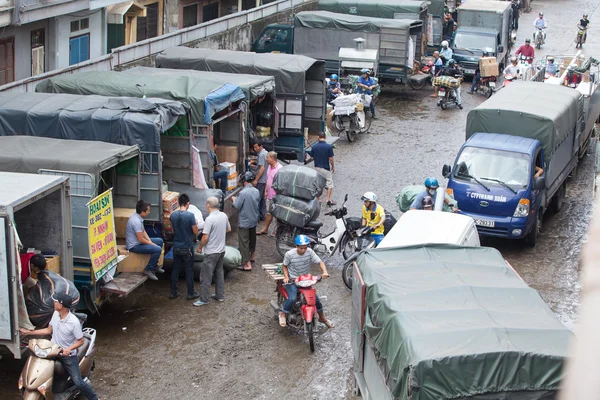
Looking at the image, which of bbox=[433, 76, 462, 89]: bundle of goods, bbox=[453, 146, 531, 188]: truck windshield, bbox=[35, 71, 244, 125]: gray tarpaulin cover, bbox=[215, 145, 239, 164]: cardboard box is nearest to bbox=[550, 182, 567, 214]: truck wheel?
bbox=[453, 146, 531, 188]: truck windshield

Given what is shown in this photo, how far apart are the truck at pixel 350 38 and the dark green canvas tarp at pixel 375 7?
312cm

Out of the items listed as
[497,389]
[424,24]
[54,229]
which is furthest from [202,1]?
[497,389]

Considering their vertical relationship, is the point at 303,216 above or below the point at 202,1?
below

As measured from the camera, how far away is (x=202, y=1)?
33.4 meters

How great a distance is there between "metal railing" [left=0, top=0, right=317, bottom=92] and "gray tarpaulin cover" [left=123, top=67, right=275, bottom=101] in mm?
1793

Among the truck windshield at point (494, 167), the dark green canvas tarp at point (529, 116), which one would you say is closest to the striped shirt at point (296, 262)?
the truck windshield at point (494, 167)

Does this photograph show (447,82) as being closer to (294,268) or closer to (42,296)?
(294,268)

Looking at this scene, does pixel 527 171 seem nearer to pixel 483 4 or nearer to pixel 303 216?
pixel 303 216

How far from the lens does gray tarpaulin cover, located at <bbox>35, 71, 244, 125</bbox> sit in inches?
528

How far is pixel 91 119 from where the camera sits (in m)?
11.5

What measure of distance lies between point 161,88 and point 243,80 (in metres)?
2.15

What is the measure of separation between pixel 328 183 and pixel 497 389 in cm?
963

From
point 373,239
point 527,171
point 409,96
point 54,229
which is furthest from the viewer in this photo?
point 409,96

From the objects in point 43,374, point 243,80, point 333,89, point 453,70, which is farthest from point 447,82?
point 43,374
